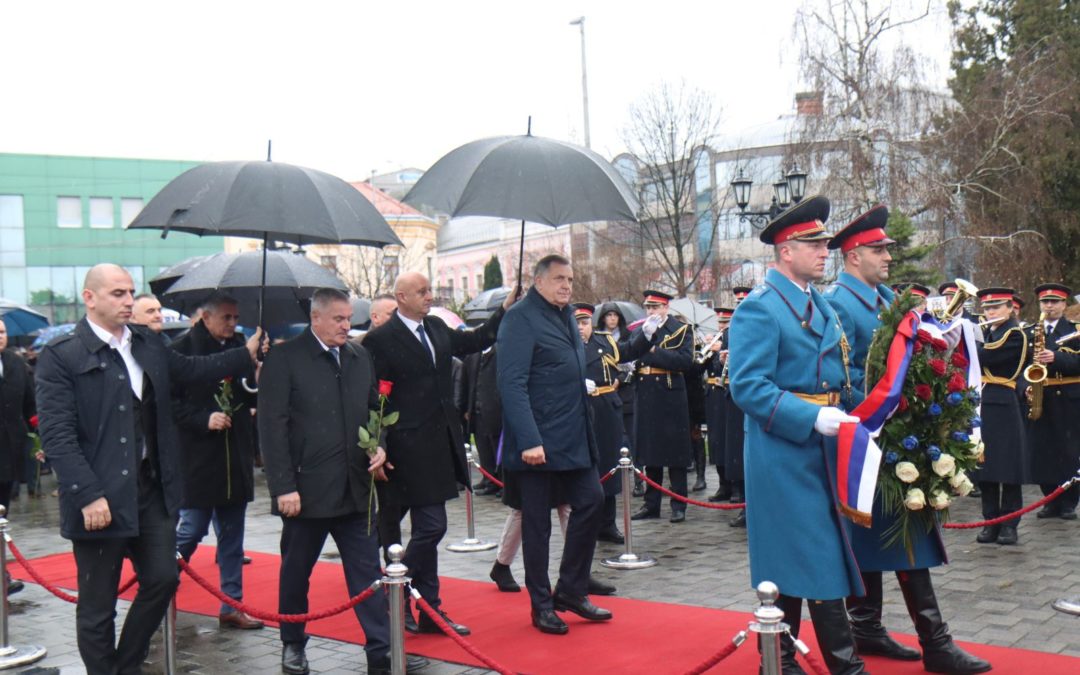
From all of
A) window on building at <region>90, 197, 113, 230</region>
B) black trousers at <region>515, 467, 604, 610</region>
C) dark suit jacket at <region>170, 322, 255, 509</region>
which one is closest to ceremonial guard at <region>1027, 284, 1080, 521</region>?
black trousers at <region>515, 467, 604, 610</region>

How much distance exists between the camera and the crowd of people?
516 centimetres

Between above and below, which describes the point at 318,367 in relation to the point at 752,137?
below

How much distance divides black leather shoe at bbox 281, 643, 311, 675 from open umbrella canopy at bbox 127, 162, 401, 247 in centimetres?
231

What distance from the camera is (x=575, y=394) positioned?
6.76 m

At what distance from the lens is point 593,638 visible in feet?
21.3

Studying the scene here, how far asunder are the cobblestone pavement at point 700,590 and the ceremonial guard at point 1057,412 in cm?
43

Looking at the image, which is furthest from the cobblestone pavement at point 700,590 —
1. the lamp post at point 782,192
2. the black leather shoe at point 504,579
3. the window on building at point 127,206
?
the window on building at point 127,206

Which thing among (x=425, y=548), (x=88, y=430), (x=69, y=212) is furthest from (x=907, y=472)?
(x=69, y=212)

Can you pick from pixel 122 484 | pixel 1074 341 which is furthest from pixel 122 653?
pixel 1074 341

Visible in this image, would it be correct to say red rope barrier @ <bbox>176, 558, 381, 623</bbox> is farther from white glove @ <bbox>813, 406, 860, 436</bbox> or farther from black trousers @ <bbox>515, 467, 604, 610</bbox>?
white glove @ <bbox>813, 406, 860, 436</bbox>

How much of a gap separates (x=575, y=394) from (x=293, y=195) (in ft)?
6.84

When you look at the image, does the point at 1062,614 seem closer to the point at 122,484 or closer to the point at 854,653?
the point at 854,653

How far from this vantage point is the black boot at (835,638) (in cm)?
496

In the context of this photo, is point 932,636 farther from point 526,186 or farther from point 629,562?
point 629,562
